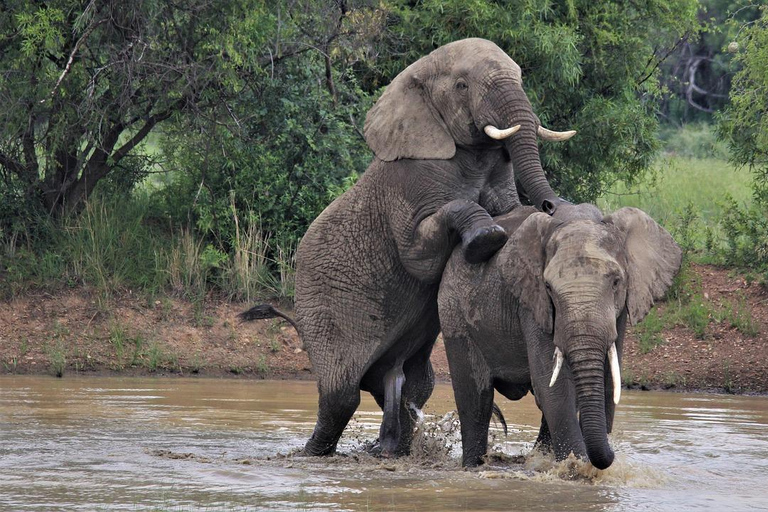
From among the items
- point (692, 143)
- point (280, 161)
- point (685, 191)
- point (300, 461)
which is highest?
point (692, 143)

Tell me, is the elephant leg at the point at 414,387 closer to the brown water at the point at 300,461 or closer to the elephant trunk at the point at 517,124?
the brown water at the point at 300,461

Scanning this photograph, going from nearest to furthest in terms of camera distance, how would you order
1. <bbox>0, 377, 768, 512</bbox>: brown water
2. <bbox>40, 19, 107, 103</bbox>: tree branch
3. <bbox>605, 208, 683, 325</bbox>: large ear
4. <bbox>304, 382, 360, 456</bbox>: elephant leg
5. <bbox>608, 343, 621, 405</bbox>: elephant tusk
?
<bbox>608, 343, 621, 405</bbox>: elephant tusk < <bbox>0, 377, 768, 512</bbox>: brown water < <bbox>605, 208, 683, 325</bbox>: large ear < <bbox>304, 382, 360, 456</bbox>: elephant leg < <bbox>40, 19, 107, 103</bbox>: tree branch

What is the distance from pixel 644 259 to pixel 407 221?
1.68 meters

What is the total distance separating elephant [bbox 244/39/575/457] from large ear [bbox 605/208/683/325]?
0.61 meters

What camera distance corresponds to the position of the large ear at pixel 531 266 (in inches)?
256

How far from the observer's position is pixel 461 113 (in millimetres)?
7766

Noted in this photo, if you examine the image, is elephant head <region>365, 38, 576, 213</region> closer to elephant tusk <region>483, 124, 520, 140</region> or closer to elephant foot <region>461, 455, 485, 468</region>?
elephant tusk <region>483, 124, 520, 140</region>

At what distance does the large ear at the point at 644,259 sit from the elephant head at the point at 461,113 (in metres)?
0.58

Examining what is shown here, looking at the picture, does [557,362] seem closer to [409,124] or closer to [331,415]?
[409,124]

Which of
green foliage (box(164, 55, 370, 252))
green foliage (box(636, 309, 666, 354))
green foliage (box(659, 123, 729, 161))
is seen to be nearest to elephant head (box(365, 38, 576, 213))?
green foliage (box(636, 309, 666, 354))

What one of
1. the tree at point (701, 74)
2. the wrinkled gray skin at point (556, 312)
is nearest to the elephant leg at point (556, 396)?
the wrinkled gray skin at point (556, 312)

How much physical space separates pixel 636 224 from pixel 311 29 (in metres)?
8.43

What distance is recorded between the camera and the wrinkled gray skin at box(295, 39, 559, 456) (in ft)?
24.9

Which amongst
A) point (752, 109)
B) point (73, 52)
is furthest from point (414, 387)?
point (752, 109)
